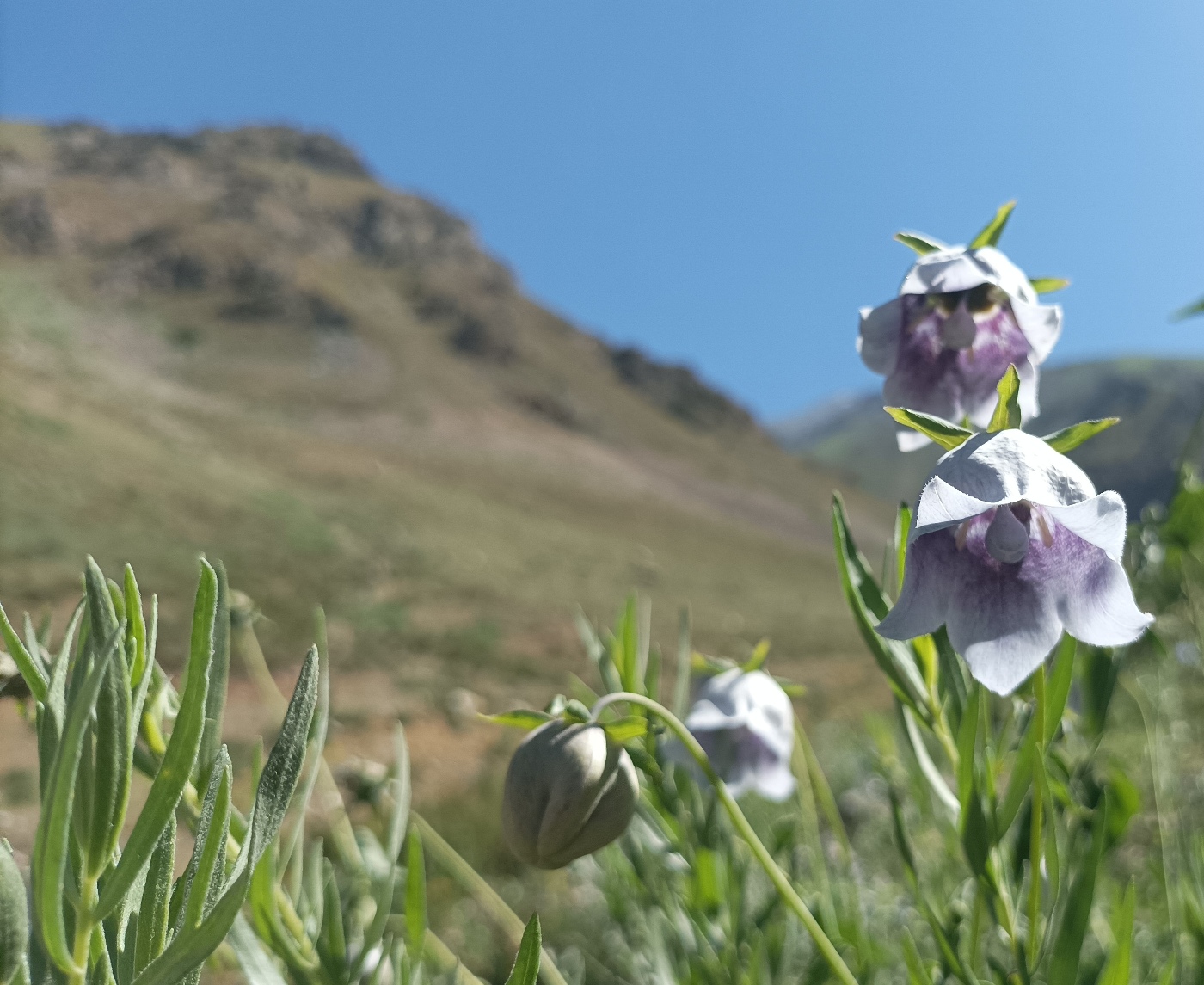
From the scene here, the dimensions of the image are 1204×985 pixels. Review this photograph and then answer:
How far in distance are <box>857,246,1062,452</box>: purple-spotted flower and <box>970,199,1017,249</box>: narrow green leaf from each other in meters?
0.01

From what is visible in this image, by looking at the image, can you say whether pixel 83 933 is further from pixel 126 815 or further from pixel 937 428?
pixel 937 428

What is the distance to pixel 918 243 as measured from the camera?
838 mm

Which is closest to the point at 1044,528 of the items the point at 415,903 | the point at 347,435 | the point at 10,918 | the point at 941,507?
the point at 941,507

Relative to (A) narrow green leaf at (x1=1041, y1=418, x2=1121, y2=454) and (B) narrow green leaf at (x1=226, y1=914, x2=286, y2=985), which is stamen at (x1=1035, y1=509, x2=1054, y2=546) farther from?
(B) narrow green leaf at (x1=226, y1=914, x2=286, y2=985)

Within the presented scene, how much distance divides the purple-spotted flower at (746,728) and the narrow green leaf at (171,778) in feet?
2.71

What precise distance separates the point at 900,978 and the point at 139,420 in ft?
65.1

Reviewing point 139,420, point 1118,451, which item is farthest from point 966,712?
point 1118,451

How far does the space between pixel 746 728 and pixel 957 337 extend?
2.42ft

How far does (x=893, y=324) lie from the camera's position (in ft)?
2.79

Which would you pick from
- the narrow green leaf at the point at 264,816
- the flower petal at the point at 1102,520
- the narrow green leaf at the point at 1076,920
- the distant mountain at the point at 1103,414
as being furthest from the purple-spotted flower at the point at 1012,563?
the distant mountain at the point at 1103,414

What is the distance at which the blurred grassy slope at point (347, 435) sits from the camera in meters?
11.4

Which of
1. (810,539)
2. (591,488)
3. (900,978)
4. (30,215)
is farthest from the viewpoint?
(30,215)

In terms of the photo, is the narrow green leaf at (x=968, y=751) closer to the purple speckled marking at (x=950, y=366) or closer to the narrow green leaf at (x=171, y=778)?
the purple speckled marking at (x=950, y=366)

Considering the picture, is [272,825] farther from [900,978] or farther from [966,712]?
[900,978]
